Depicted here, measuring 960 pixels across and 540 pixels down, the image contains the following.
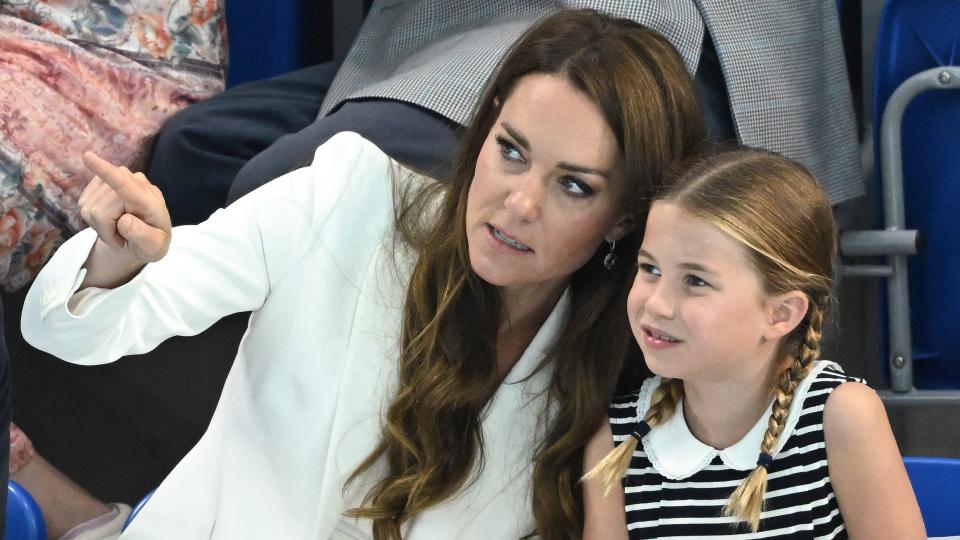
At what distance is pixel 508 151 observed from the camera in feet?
4.91

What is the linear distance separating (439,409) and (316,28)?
4.65ft

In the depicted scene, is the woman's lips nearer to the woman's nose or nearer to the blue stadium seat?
the woman's nose

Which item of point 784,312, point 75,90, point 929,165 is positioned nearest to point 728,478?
point 784,312

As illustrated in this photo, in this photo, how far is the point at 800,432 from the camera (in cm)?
140

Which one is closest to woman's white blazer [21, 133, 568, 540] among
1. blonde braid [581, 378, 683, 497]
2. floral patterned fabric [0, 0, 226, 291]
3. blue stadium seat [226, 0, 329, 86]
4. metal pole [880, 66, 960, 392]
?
blonde braid [581, 378, 683, 497]

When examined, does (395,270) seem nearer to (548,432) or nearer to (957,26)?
(548,432)

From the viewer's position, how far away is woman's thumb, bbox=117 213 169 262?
1287 millimetres

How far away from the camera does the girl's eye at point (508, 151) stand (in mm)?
1492

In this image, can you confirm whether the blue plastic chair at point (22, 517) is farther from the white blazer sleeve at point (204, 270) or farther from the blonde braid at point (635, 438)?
the blonde braid at point (635, 438)

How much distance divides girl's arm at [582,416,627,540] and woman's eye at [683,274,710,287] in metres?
0.25

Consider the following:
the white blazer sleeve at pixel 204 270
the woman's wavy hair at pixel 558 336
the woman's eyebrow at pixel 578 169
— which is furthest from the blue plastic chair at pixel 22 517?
the woman's eyebrow at pixel 578 169

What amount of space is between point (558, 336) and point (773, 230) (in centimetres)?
34

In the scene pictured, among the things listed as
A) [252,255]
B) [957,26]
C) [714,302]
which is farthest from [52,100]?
[957,26]

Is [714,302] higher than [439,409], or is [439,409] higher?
[714,302]
